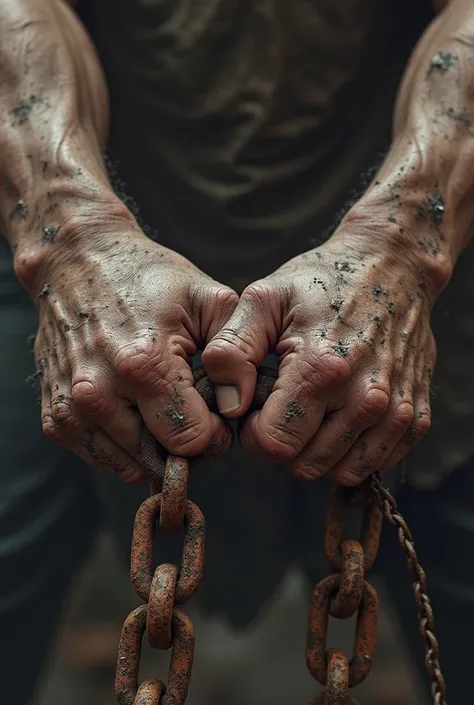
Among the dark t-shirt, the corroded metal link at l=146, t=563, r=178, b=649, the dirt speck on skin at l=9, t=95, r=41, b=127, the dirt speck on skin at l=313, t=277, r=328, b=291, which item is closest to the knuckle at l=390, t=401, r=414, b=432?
the dirt speck on skin at l=313, t=277, r=328, b=291

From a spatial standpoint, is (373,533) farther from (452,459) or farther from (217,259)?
(217,259)

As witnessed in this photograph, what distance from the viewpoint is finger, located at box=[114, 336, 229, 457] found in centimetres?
64

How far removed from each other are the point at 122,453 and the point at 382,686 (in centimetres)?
84

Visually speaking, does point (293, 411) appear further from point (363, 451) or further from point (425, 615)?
point (425, 615)

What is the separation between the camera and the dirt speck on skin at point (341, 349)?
663 millimetres

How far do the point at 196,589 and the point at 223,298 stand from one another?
0.74 ft

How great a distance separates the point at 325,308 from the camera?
2.23 feet

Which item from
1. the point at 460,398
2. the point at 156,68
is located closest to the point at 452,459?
the point at 460,398

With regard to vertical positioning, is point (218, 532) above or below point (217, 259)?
below

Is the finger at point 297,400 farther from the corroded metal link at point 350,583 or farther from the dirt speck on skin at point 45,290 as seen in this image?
the dirt speck on skin at point 45,290

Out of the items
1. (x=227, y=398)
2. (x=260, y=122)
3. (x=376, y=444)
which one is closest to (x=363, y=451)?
(x=376, y=444)

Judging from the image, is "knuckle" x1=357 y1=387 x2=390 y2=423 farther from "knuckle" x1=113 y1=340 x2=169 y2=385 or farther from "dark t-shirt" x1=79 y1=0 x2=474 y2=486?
"dark t-shirt" x1=79 y1=0 x2=474 y2=486

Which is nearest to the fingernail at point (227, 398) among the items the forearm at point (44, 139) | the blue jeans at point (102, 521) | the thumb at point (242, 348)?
the thumb at point (242, 348)

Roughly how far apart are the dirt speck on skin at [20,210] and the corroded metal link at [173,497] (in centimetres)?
31
